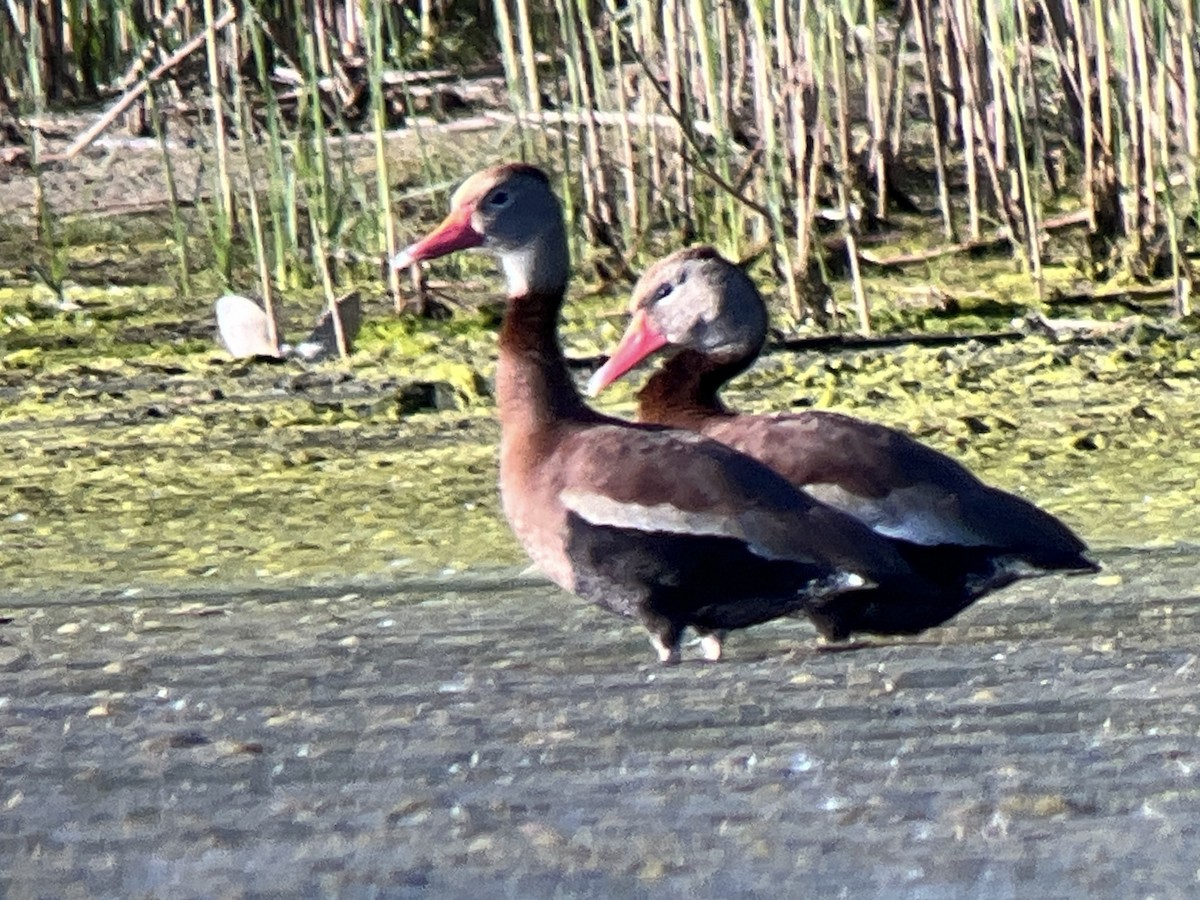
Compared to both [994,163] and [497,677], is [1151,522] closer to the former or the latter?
[497,677]

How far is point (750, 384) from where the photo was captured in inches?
254

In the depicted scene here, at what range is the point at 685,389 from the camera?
4.76 meters

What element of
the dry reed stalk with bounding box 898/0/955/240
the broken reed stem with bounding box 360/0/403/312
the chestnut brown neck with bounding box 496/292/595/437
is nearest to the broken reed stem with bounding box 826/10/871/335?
the dry reed stalk with bounding box 898/0/955/240

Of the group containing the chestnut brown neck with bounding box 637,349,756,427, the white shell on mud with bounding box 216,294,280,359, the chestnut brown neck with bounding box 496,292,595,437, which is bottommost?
the white shell on mud with bounding box 216,294,280,359

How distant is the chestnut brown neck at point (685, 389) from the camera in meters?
4.71

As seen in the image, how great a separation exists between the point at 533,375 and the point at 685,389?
37 centimetres

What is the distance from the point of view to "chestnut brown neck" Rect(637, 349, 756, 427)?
4715 mm

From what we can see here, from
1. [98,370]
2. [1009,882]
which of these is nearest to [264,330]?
[98,370]

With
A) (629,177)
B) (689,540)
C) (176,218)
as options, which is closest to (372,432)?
(629,177)

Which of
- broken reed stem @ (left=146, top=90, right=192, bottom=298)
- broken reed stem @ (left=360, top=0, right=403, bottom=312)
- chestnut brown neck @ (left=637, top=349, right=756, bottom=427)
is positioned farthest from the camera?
broken reed stem @ (left=146, top=90, right=192, bottom=298)

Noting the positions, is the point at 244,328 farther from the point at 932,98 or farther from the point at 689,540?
the point at 689,540

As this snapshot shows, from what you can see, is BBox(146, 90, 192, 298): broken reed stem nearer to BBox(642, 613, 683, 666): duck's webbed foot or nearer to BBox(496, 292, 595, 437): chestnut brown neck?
BBox(496, 292, 595, 437): chestnut brown neck

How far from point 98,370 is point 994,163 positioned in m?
2.31

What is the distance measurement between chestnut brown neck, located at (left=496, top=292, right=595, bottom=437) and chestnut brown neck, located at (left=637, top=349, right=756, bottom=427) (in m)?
0.20
